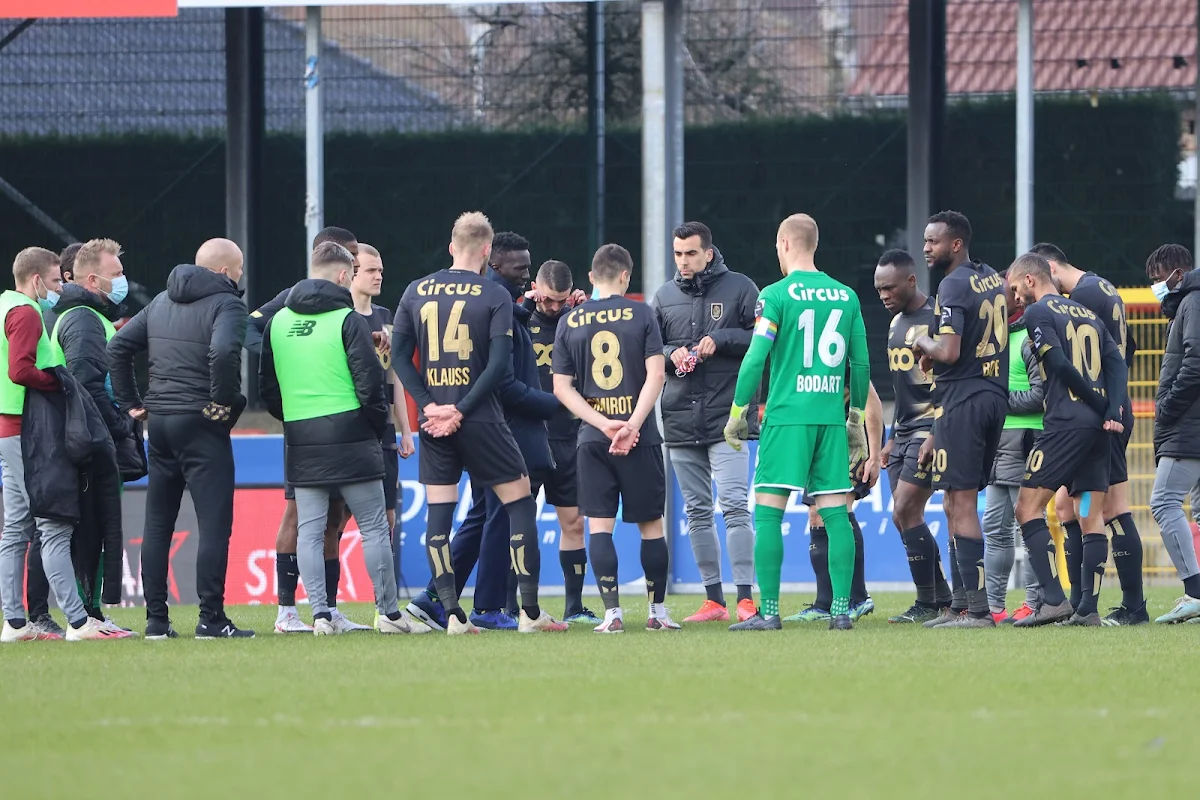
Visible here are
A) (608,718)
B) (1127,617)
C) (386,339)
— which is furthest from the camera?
(386,339)

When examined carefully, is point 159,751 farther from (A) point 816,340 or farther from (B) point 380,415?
(A) point 816,340

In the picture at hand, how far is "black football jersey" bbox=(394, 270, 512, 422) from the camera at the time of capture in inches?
347

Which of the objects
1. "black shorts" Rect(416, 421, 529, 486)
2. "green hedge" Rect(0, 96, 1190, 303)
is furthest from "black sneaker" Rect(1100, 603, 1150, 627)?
"green hedge" Rect(0, 96, 1190, 303)

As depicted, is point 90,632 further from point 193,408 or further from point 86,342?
point 86,342

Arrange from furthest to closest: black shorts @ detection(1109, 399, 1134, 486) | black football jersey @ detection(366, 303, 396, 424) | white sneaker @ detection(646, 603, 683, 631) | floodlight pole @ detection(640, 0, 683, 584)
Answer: floodlight pole @ detection(640, 0, 683, 584), black football jersey @ detection(366, 303, 396, 424), black shorts @ detection(1109, 399, 1134, 486), white sneaker @ detection(646, 603, 683, 631)

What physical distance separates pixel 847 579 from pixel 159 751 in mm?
4382

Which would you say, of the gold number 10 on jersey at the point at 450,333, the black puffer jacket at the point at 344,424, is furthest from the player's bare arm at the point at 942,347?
the black puffer jacket at the point at 344,424

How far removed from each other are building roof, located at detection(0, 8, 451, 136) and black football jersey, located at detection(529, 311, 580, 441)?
12.0 meters

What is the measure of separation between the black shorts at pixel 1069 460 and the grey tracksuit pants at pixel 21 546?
5162 millimetres

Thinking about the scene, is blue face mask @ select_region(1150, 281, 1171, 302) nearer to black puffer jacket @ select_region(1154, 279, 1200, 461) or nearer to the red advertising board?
black puffer jacket @ select_region(1154, 279, 1200, 461)

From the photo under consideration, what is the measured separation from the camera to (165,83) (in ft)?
71.9

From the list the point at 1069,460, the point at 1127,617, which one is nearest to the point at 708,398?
the point at 1069,460

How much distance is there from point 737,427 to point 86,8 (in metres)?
8.65

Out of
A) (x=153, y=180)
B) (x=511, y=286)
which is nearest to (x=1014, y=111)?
(x=153, y=180)
